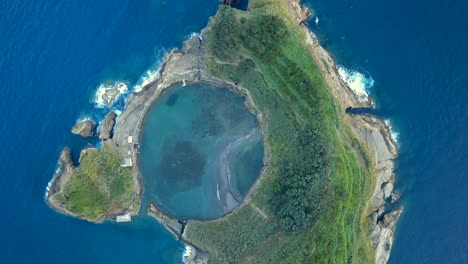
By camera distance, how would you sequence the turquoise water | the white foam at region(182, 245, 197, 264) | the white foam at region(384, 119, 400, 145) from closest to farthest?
the white foam at region(384, 119, 400, 145), the white foam at region(182, 245, 197, 264), the turquoise water

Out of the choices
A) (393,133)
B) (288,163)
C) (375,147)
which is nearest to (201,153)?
(288,163)

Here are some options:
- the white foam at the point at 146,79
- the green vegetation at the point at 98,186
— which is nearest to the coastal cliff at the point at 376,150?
the white foam at the point at 146,79

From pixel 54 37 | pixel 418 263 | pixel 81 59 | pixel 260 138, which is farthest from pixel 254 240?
pixel 54 37

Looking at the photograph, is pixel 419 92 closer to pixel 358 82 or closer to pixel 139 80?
pixel 358 82

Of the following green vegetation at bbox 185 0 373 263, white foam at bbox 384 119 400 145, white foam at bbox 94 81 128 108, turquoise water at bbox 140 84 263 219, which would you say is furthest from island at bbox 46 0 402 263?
white foam at bbox 94 81 128 108

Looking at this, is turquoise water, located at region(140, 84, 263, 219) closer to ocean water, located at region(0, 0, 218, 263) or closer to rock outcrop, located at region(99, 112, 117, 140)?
rock outcrop, located at region(99, 112, 117, 140)

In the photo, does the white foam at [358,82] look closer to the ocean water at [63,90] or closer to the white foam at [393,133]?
the white foam at [393,133]
